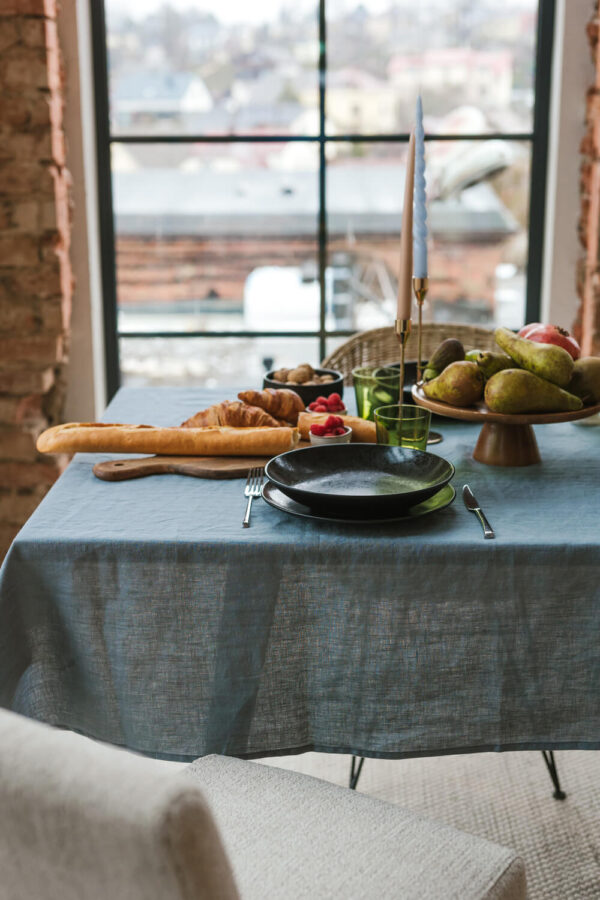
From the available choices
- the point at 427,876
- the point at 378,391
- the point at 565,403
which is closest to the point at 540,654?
the point at 427,876

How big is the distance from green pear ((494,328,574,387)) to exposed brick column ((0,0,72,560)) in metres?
1.60

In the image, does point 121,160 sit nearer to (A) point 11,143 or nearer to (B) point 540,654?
(A) point 11,143

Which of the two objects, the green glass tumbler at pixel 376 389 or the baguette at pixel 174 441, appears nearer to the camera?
the baguette at pixel 174 441

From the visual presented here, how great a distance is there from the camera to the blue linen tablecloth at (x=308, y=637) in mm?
1112

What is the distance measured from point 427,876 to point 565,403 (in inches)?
29.3

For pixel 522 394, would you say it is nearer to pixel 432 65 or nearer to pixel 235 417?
pixel 235 417

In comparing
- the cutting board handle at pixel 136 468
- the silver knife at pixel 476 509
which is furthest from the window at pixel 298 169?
the silver knife at pixel 476 509

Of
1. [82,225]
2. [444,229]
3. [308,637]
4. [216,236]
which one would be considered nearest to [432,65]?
[444,229]

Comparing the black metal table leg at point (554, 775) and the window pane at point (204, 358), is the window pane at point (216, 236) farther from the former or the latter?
the black metal table leg at point (554, 775)

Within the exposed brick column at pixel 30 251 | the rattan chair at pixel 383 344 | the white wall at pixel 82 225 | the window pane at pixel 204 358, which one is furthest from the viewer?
the window pane at pixel 204 358

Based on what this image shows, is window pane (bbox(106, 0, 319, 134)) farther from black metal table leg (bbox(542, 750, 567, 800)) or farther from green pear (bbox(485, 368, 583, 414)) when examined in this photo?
black metal table leg (bbox(542, 750, 567, 800))

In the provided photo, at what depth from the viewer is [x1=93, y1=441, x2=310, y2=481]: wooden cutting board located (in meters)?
1.40

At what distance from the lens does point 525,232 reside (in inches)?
116

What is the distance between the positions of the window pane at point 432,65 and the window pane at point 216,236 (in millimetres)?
226
